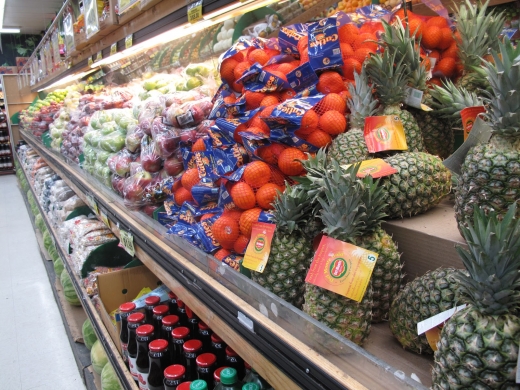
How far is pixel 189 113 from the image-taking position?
1861 mm

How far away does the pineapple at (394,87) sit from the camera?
3.77ft

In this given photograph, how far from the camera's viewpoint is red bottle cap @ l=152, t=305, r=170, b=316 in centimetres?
170

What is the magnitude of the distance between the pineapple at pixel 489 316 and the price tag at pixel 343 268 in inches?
8.9

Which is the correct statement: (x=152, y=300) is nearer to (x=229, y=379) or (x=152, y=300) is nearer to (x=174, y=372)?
(x=174, y=372)

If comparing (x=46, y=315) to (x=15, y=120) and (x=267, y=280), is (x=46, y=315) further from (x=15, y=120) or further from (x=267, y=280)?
(x=15, y=120)

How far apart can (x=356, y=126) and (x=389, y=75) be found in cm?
17

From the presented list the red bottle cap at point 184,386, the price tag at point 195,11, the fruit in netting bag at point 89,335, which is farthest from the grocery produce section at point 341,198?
the fruit in netting bag at point 89,335

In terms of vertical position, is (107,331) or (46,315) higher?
(107,331)

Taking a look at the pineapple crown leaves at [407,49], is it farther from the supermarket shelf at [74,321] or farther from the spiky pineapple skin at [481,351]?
the supermarket shelf at [74,321]

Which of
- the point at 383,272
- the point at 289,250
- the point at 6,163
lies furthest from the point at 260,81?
the point at 6,163

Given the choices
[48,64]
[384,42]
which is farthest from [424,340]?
[48,64]

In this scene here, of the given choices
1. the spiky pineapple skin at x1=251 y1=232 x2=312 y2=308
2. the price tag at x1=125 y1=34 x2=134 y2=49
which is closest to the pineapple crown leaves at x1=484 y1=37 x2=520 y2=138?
the spiky pineapple skin at x1=251 y1=232 x2=312 y2=308

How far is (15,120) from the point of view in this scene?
9.77 m

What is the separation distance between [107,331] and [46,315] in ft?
5.35
